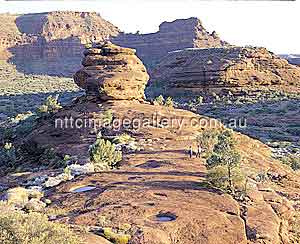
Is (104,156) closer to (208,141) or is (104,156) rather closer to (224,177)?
(208,141)

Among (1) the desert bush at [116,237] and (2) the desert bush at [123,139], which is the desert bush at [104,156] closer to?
(2) the desert bush at [123,139]

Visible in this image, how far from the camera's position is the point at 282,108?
171 feet

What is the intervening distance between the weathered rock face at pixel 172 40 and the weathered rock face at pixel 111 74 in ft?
254

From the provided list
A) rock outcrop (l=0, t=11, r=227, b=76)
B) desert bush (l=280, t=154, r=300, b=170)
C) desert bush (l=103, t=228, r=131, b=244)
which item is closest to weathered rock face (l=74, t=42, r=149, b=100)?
desert bush (l=280, t=154, r=300, b=170)

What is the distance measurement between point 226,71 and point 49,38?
72.6 m

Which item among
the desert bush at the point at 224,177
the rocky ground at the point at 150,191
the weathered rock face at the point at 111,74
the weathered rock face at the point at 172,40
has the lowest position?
the rocky ground at the point at 150,191

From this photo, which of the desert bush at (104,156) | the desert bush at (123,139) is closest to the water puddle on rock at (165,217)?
the desert bush at (104,156)

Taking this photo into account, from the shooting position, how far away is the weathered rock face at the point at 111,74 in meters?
29.1

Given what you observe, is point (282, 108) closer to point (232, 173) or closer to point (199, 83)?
point (199, 83)

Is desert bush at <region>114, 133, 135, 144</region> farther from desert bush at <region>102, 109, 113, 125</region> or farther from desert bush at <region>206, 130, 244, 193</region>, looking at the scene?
desert bush at <region>206, 130, 244, 193</region>

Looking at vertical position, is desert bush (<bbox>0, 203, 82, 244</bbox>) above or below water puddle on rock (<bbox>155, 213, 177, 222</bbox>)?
above

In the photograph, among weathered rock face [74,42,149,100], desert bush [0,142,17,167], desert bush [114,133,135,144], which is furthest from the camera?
weathered rock face [74,42,149,100]

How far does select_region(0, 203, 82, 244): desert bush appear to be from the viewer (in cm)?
723

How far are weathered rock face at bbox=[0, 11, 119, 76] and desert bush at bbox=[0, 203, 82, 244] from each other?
100186 millimetres
